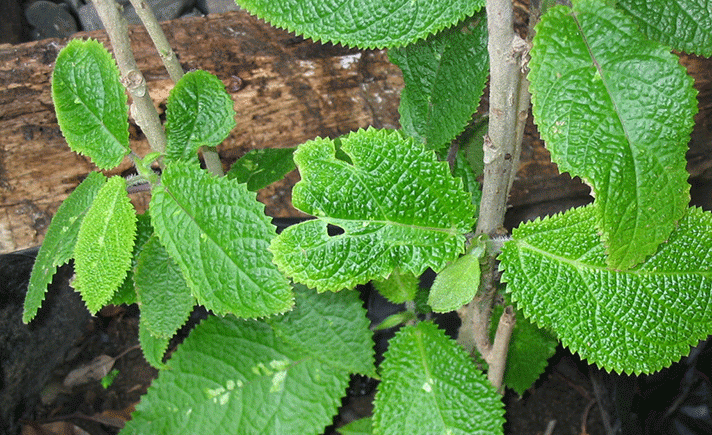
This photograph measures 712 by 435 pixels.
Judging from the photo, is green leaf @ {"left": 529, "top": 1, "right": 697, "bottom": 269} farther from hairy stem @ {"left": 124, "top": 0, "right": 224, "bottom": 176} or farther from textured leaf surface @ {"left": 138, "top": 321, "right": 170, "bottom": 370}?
textured leaf surface @ {"left": 138, "top": 321, "right": 170, "bottom": 370}

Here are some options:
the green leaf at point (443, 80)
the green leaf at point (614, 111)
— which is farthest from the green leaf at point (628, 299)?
the green leaf at point (443, 80)

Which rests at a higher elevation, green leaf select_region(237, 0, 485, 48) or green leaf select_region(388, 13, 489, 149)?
green leaf select_region(237, 0, 485, 48)

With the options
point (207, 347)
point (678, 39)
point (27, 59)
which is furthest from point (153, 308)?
point (678, 39)

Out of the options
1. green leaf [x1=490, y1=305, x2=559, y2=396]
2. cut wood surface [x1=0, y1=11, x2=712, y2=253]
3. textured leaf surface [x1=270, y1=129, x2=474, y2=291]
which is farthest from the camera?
cut wood surface [x1=0, y1=11, x2=712, y2=253]

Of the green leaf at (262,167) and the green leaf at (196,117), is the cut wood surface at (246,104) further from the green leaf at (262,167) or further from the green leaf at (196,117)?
the green leaf at (196,117)

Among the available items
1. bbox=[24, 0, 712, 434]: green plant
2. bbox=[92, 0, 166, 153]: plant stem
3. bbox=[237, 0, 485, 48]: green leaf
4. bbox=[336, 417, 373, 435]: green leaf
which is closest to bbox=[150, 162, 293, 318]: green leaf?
bbox=[24, 0, 712, 434]: green plant

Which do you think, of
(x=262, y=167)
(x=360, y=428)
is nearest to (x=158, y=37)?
(x=262, y=167)

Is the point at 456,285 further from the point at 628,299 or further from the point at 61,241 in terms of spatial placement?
the point at 61,241
